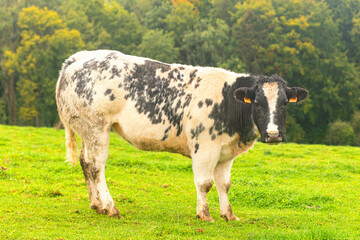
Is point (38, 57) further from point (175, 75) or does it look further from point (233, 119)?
point (233, 119)

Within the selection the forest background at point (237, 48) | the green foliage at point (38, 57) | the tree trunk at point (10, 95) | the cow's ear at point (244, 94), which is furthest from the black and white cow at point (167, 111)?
the tree trunk at point (10, 95)

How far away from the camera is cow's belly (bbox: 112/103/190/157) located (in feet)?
29.2

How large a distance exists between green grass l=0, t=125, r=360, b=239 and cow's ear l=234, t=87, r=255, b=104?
2378 millimetres

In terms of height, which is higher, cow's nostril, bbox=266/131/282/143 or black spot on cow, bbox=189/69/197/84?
black spot on cow, bbox=189/69/197/84

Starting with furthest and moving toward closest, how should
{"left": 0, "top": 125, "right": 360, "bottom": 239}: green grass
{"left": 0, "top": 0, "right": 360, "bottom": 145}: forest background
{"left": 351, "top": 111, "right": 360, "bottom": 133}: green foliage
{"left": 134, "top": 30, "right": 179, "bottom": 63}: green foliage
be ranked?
{"left": 134, "top": 30, "right": 179, "bottom": 63}: green foliage → {"left": 0, "top": 0, "right": 360, "bottom": 145}: forest background → {"left": 351, "top": 111, "right": 360, "bottom": 133}: green foliage → {"left": 0, "top": 125, "right": 360, "bottom": 239}: green grass

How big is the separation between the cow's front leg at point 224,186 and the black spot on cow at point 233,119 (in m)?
0.86

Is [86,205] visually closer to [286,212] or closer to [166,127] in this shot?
[166,127]

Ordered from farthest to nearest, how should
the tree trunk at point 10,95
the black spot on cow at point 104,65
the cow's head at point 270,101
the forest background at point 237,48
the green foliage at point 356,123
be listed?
the tree trunk at point 10,95
the forest background at point 237,48
the green foliage at point 356,123
the black spot on cow at point 104,65
the cow's head at point 270,101

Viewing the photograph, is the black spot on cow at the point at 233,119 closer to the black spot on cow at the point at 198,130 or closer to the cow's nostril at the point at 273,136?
the black spot on cow at the point at 198,130

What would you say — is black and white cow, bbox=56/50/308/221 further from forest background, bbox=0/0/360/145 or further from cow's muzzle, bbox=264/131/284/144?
forest background, bbox=0/0/360/145

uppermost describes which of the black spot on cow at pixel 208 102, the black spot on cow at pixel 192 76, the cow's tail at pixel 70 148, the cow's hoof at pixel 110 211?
the black spot on cow at pixel 192 76

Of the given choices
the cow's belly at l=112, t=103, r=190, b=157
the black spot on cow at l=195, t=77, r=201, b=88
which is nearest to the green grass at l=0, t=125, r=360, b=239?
the cow's belly at l=112, t=103, r=190, b=157

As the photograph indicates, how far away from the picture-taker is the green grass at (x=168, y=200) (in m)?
7.75

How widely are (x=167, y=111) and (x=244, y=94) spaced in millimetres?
1568
